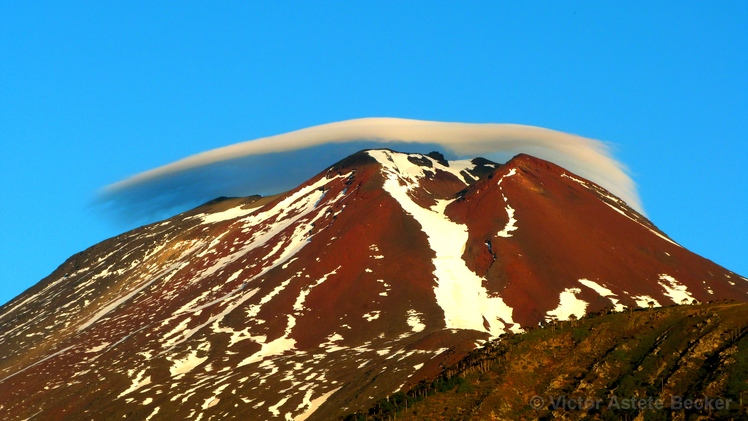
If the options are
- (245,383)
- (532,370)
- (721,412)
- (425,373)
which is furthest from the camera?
(245,383)

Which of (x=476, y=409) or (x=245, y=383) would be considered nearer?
(x=476, y=409)

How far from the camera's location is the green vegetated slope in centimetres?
8794

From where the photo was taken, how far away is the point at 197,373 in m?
196

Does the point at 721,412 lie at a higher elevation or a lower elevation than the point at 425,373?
lower

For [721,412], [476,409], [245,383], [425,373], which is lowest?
[721,412]

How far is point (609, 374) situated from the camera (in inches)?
3789

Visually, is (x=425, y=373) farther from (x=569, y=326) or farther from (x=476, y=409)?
(x=476, y=409)

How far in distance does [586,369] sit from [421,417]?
48.9 feet

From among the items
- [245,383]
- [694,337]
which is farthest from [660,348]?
[245,383]

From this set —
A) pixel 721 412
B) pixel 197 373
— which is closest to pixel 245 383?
pixel 197 373

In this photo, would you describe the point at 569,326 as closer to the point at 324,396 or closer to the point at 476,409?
the point at 476,409

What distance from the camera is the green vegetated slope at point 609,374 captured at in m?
87.9

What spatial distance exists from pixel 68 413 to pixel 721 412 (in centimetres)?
13745

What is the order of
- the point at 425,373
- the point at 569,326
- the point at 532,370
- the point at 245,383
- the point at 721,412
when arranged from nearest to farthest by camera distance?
the point at 721,412
the point at 532,370
the point at 569,326
the point at 425,373
the point at 245,383
